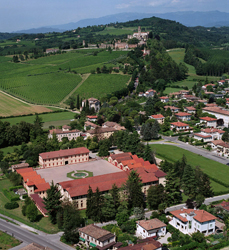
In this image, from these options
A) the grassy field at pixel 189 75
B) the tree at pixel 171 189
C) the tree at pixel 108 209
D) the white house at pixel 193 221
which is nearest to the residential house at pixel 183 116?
the grassy field at pixel 189 75

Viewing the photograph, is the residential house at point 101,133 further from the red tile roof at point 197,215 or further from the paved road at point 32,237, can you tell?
the paved road at point 32,237

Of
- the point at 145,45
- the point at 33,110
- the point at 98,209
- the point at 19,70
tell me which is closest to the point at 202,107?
the point at 33,110

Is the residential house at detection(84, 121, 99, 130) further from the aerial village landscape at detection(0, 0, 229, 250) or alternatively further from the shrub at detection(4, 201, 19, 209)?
the shrub at detection(4, 201, 19, 209)

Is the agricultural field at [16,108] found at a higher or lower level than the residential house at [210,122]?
lower

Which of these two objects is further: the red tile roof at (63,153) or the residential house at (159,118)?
the residential house at (159,118)

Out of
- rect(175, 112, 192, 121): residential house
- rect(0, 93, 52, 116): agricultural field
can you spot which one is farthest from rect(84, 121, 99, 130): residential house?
rect(0, 93, 52, 116): agricultural field

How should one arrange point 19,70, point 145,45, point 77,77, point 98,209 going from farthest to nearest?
1. point 145,45
2. point 19,70
3. point 77,77
4. point 98,209

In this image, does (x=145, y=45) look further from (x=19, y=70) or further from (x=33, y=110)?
(x=33, y=110)
